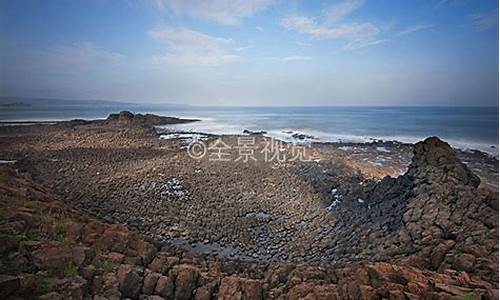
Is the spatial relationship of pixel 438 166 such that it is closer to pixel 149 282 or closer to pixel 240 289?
pixel 240 289

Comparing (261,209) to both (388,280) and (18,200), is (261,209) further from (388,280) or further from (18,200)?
(18,200)

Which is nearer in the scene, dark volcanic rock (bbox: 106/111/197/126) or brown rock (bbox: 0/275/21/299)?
brown rock (bbox: 0/275/21/299)

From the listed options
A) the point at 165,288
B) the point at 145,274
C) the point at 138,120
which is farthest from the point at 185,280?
the point at 138,120

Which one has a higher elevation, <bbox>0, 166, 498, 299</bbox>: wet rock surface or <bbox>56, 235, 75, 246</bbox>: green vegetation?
<bbox>56, 235, 75, 246</bbox>: green vegetation

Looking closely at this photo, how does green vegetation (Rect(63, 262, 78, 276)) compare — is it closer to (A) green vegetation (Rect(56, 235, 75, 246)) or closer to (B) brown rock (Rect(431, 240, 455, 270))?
(A) green vegetation (Rect(56, 235, 75, 246))

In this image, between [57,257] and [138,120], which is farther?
[138,120]

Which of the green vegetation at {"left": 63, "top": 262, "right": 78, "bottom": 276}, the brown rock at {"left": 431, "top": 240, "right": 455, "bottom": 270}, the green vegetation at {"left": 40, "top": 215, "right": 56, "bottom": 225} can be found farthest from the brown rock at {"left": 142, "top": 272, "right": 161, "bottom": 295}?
the brown rock at {"left": 431, "top": 240, "right": 455, "bottom": 270}

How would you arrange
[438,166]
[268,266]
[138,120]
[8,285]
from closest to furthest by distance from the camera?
[8,285] → [268,266] → [438,166] → [138,120]

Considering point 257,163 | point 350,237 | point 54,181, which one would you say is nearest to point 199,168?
point 257,163

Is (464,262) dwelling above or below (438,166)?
below
